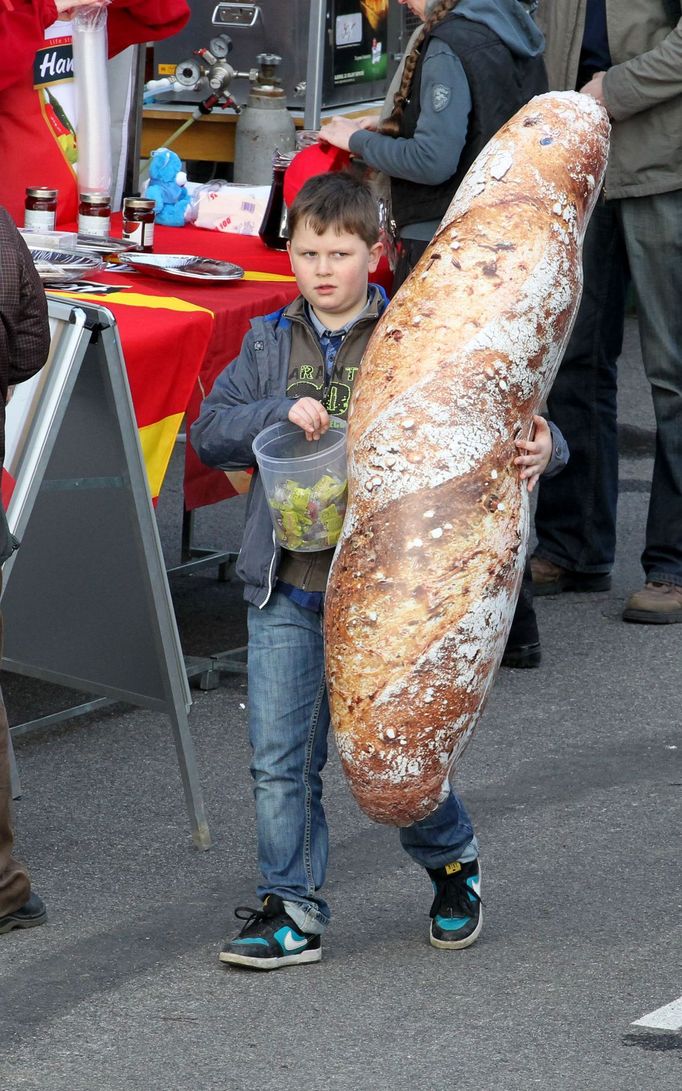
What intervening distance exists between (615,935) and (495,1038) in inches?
20.6

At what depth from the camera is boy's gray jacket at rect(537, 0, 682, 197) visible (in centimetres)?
514

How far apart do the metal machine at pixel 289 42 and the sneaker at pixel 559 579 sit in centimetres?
202

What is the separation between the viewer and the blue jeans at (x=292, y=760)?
Answer: 317cm

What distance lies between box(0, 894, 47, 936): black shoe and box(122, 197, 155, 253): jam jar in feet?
6.19

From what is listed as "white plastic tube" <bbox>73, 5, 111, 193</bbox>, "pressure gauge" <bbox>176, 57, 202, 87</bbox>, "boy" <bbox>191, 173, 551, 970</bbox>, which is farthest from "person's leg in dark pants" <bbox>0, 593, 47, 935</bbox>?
"pressure gauge" <bbox>176, 57, 202, 87</bbox>

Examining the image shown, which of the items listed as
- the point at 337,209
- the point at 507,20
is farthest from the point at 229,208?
the point at 337,209

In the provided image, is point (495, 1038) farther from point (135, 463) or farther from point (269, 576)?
point (135, 463)

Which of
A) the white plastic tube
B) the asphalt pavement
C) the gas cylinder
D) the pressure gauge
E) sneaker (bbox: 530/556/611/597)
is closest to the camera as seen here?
the asphalt pavement

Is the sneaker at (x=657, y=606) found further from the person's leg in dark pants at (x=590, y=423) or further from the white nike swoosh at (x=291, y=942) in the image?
the white nike swoosh at (x=291, y=942)

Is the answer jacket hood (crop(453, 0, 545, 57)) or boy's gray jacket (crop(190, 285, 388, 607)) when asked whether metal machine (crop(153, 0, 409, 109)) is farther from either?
boy's gray jacket (crop(190, 285, 388, 607))

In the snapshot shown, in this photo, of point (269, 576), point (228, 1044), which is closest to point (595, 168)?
point (269, 576)

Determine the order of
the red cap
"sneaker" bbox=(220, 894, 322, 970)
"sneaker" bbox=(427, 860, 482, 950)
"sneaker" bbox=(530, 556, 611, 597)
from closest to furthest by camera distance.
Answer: "sneaker" bbox=(220, 894, 322, 970) → "sneaker" bbox=(427, 860, 482, 950) → the red cap → "sneaker" bbox=(530, 556, 611, 597)

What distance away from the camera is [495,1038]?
304 centimetres

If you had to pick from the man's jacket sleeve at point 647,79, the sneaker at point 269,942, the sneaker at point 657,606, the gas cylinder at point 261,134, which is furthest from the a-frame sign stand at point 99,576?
the gas cylinder at point 261,134
